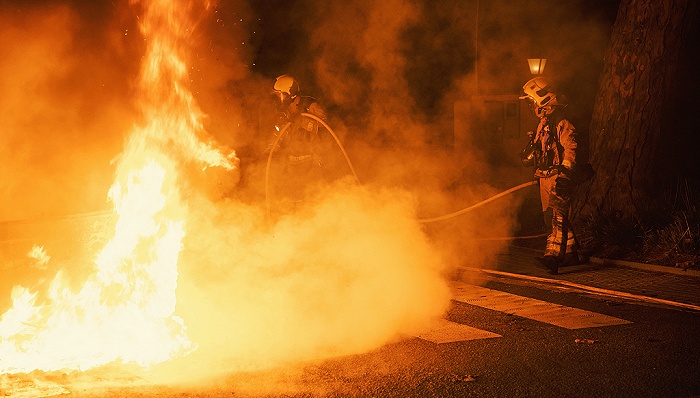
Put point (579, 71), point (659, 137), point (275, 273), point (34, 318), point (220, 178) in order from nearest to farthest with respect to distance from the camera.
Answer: point (34, 318), point (275, 273), point (659, 137), point (220, 178), point (579, 71)

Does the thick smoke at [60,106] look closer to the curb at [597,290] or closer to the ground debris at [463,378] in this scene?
the curb at [597,290]

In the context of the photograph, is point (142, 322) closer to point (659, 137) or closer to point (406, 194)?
point (406, 194)

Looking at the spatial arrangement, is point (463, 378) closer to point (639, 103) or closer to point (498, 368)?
point (498, 368)

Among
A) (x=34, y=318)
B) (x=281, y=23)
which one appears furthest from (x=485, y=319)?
(x=281, y=23)

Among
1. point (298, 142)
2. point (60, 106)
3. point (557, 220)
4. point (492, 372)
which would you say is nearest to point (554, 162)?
point (557, 220)

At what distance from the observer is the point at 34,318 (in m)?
5.97

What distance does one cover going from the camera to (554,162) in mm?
9594

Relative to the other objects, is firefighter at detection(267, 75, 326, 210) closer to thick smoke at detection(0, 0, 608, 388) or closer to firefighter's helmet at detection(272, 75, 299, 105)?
firefighter's helmet at detection(272, 75, 299, 105)

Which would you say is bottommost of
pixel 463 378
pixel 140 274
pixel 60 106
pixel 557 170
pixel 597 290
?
pixel 463 378

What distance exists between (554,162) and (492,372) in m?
4.75

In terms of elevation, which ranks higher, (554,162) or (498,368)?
(554,162)

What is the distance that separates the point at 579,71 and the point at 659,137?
7773 mm

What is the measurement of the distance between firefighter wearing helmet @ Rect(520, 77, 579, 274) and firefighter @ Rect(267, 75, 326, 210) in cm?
254

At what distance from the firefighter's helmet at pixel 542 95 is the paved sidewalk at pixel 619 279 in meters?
1.88
